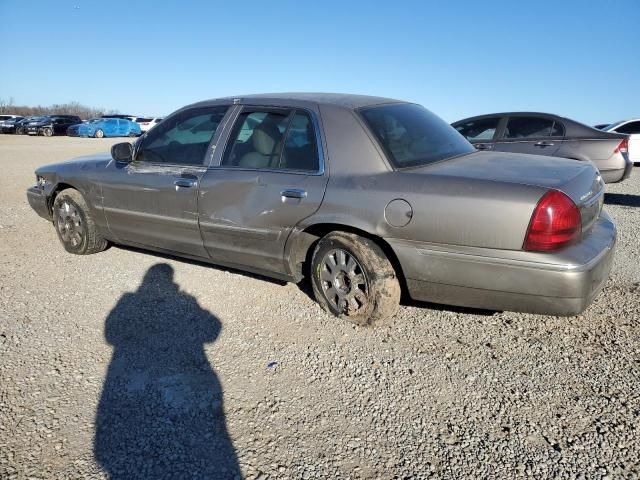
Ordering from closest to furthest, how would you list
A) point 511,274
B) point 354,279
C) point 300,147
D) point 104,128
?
point 511,274
point 354,279
point 300,147
point 104,128

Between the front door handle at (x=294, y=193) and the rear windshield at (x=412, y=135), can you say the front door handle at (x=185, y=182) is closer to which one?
the front door handle at (x=294, y=193)

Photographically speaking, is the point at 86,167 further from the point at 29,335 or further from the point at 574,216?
the point at 574,216

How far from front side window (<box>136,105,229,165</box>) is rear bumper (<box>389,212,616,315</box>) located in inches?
72.7

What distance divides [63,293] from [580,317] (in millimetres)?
3962

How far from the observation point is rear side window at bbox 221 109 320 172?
3.26 m

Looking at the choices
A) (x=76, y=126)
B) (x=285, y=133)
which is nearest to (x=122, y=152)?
(x=285, y=133)

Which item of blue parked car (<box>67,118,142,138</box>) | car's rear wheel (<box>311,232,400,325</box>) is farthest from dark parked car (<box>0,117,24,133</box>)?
Result: car's rear wheel (<box>311,232,400,325</box>)

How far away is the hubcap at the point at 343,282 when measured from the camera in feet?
10.2

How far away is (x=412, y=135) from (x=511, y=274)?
4.21ft

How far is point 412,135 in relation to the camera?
333cm

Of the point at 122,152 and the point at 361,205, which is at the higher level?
the point at 122,152

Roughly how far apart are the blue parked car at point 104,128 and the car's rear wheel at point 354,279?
3149 centimetres

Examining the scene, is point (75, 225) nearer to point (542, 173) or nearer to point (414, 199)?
point (414, 199)

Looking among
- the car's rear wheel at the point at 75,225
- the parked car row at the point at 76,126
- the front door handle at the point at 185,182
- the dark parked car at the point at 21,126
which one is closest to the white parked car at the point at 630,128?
the front door handle at the point at 185,182
